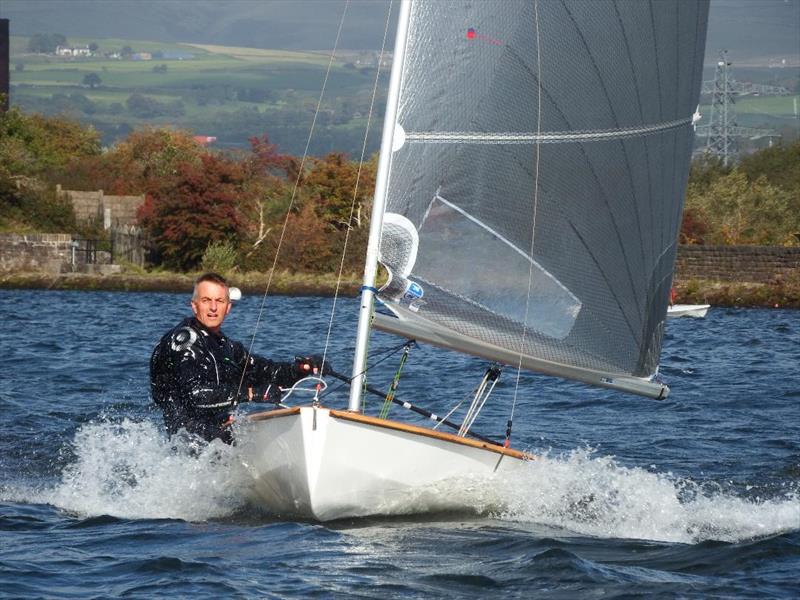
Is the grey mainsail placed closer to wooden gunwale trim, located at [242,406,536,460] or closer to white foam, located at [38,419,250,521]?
wooden gunwale trim, located at [242,406,536,460]

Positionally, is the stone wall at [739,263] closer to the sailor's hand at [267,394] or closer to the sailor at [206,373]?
the sailor at [206,373]

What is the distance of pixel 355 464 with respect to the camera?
6445 mm

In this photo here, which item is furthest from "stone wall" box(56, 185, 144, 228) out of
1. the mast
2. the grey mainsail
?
the mast

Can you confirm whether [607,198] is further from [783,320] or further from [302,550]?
[783,320]

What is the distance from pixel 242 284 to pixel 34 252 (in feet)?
20.7

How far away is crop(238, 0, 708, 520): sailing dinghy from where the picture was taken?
6.62m

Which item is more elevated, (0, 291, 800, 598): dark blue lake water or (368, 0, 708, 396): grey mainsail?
(368, 0, 708, 396): grey mainsail

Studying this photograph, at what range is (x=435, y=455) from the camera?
6684 millimetres

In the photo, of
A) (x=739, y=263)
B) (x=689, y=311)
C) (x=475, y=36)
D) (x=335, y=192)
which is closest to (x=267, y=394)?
(x=475, y=36)

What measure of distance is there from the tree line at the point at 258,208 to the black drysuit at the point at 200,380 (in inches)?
981

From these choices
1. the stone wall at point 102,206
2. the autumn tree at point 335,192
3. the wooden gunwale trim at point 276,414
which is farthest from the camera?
the stone wall at point 102,206

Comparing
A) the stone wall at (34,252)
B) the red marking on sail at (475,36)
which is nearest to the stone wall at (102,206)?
the stone wall at (34,252)

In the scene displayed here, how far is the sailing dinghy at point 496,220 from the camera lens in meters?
6.62

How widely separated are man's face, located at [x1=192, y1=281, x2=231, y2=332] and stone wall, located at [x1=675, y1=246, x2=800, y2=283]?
23319mm
